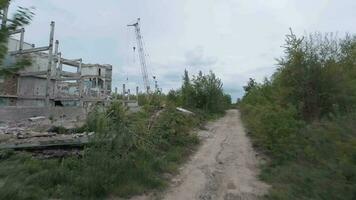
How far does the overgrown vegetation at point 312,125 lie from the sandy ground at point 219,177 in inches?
23.9

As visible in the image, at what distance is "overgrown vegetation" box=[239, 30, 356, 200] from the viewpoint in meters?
7.27

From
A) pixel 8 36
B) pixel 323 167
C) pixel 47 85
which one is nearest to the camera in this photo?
pixel 8 36

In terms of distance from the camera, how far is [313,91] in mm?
18906

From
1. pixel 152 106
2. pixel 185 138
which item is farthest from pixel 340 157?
pixel 152 106

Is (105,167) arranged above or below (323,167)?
below

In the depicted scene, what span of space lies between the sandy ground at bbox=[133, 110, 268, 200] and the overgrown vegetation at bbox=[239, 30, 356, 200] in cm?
61

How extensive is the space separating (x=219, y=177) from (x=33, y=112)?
31.7ft

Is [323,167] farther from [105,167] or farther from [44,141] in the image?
[44,141]

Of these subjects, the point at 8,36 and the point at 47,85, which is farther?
the point at 47,85

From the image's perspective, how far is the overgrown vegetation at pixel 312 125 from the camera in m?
7.27

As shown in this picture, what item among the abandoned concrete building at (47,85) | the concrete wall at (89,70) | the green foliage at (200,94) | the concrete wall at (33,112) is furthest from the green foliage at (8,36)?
the green foliage at (200,94)

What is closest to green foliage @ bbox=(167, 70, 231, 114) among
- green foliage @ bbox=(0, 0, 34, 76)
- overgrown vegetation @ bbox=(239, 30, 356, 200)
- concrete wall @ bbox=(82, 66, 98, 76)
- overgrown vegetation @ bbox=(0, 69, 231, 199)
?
concrete wall @ bbox=(82, 66, 98, 76)

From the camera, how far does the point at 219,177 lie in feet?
44.6

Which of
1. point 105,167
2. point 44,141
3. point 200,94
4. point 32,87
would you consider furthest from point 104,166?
point 200,94
